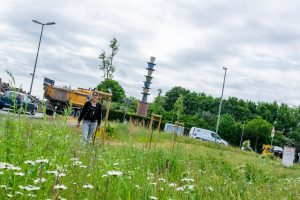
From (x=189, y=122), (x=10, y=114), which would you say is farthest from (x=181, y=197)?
(x=189, y=122)

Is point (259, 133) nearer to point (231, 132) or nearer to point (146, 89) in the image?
point (231, 132)

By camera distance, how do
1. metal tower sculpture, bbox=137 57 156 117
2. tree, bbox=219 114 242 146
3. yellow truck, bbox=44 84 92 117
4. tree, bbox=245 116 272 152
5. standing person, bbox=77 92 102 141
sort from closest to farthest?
standing person, bbox=77 92 102 141, yellow truck, bbox=44 84 92 117, metal tower sculpture, bbox=137 57 156 117, tree, bbox=245 116 272 152, tree, bbox=219 114 242 146

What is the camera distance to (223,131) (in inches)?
3342

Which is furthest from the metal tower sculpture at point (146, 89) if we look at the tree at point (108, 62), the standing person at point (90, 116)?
the standing person at point (90, 116)

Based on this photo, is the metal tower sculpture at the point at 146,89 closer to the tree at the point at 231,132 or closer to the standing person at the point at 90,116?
the tree at the point at 231,132

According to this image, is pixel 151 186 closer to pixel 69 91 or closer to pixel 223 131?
pixel 69 91

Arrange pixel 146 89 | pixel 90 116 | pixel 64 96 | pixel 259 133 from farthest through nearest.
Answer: pixel 259 133 < pixel 146 89 < pixel 64 96 < pixel 90 116

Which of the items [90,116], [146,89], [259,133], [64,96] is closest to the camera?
[90,116]

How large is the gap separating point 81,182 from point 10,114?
173 cm

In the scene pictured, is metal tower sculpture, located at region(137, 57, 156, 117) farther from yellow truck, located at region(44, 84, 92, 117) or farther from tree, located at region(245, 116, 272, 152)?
tree, located at region(245, 116, 272, 152)

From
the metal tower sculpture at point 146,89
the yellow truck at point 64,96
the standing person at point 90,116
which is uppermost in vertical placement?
the metal tower sculpture at point 146,89

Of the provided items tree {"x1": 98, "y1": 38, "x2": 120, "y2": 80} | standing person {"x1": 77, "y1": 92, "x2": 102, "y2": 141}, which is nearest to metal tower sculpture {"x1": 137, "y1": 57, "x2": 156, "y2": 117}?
tree {"x1": 98, "y1": 38, "x2": 120, "y2": 80}

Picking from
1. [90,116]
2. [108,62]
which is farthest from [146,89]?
[90,116]

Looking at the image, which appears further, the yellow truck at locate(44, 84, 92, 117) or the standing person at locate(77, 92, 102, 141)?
the yellow truck at locate(44, 84, 92, 117)
